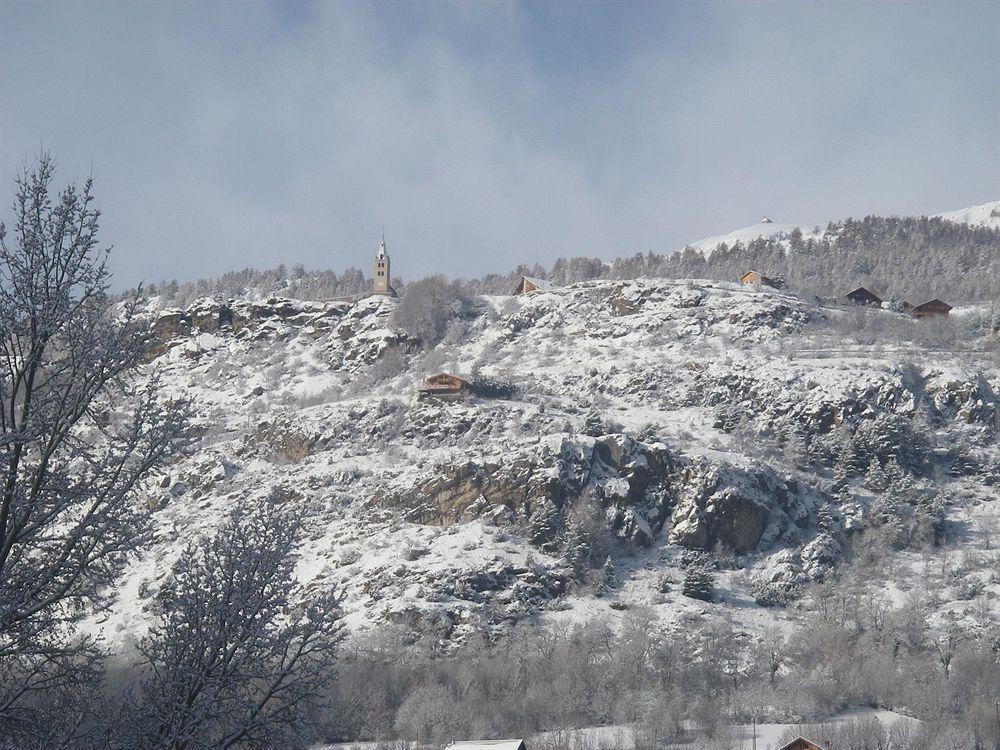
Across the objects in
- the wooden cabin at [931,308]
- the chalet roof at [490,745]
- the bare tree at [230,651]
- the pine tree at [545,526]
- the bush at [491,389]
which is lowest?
the chalet roof at [490,745]

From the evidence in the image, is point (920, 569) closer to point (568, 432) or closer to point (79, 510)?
point (568, 432)

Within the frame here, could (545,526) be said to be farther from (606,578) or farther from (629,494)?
(629,494)

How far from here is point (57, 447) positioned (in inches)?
424

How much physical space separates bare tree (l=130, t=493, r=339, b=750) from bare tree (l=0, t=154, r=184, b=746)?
94 centimetres

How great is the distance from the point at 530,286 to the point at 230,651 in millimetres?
102600

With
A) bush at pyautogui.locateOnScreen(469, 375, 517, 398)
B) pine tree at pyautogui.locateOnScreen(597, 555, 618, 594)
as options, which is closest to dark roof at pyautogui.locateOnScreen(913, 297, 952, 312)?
bush at pyautogui.locateOnScreen(469, 375, 517, 398)

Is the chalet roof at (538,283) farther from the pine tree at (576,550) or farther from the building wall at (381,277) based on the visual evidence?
the pine tree at (576,550)

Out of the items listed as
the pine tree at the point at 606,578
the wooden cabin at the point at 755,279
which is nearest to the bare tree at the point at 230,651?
the pine tree at the point at 606,578

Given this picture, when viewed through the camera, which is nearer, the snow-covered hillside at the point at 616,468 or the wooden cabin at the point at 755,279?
the snow-covered hillside at the point at 616,468

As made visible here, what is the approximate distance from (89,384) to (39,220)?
6.03 ft

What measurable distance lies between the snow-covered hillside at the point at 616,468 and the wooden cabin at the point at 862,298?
8.50 metres

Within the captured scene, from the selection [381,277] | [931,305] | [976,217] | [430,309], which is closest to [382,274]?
[381,277]

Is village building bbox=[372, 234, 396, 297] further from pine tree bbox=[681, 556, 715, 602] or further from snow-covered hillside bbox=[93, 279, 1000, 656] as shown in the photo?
pine tree bbox=[681, 556, 715, 602]

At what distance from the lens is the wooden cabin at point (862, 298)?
103 meters
